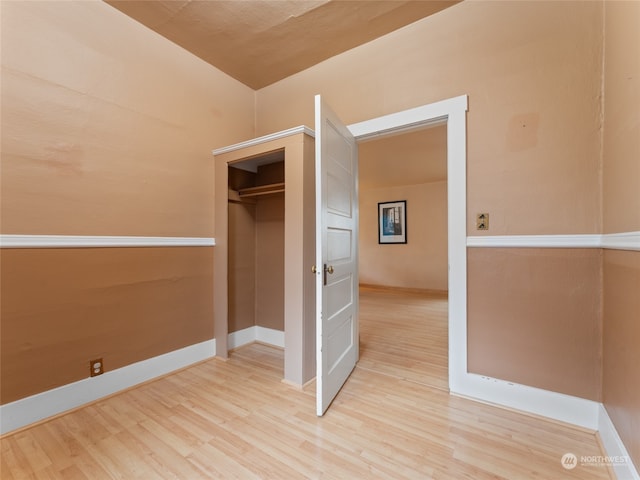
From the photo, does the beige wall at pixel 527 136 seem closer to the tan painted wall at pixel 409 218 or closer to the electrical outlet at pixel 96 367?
the tan painted wall at pixel 409 218

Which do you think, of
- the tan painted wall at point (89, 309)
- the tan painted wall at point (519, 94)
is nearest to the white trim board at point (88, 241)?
the tan painted wall at point (89, 309)

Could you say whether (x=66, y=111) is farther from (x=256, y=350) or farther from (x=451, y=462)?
(x=451, y=462)

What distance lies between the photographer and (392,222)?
6.56 meters

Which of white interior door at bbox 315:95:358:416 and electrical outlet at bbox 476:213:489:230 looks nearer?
white interior door at bbox 315:95:358:416

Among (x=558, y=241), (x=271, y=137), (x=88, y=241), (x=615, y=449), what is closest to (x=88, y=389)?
(x=88, y=241)

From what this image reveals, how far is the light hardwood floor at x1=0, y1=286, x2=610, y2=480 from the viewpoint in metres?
1.34

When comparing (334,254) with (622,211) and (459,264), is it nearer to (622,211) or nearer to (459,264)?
(459,264)

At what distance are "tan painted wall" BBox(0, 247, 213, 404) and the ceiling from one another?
5.77 feet

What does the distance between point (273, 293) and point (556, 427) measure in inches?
92.5

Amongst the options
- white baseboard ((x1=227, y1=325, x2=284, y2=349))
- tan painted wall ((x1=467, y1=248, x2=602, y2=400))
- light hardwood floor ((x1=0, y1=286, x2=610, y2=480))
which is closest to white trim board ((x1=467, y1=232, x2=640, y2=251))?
tan painted wall ((x1=467, y1=248, x2=602, y2=400))

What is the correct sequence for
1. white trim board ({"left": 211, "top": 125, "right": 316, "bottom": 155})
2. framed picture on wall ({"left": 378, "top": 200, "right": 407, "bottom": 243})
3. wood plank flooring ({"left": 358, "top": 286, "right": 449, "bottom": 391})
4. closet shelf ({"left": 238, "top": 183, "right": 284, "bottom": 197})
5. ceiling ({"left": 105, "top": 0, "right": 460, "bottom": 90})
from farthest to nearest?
framed picture on wall ({"left": 378, "top": 200, "right": 407, "bottom": 243}) < closet shelf ({"left": 238, "top": 183, "right": 284, "bottom": 197}) < wood plank flooring ({"left": 358, "top": 286, "right": 449, "bottom": 391}) < white trim board ({"left": 211, "top": 125, "right": 316, "bottom": 155}) < ceiling ({"left": 105, "top": 0, "right": 460, "bottom": 90})

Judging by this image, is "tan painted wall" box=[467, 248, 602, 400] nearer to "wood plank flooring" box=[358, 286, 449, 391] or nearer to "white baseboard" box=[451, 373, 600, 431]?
"white baseboard" box=[451, 373, 600, 431]

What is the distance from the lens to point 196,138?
2.58 metres

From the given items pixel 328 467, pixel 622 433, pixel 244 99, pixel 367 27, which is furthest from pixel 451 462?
pixel 244 99
